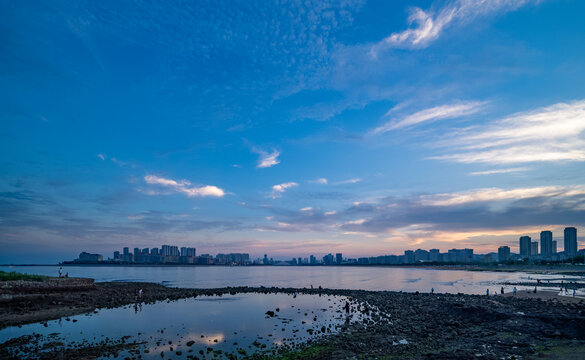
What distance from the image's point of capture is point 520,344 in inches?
834

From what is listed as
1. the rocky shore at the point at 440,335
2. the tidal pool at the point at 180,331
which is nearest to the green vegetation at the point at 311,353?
the rocky shore at the point at 440,335

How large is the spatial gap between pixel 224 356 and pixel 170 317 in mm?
18408

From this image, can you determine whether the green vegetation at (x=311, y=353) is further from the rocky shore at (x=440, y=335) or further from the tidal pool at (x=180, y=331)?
the tidal pool at (x=180, y=331)

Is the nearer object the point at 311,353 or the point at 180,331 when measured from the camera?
the point at 311,353

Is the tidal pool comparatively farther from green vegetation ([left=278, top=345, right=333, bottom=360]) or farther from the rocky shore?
green vegetation ([left=278, top=345, right=333, bottom=360])

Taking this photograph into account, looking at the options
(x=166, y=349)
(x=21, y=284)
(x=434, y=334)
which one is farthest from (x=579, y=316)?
(x=21, y=284)

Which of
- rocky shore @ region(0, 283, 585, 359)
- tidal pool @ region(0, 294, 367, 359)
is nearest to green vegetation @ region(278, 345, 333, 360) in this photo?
rocky shore @ region(0, 283, 585, 359)

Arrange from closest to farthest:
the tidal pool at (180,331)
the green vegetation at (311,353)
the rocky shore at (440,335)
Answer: the rocky shore at (440,335) → the green vegetation at (311,353) → the tidal pool at (180,331)

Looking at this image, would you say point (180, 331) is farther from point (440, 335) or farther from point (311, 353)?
point (440, 335)

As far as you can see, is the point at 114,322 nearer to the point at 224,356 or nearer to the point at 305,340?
the point at 224,356

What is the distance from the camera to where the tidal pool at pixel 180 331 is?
75.6 feet

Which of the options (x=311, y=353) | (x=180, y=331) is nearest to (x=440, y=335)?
(x=311, y=353)

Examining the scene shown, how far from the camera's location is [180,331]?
2944 cm

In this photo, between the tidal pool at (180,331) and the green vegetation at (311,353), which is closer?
the green vegetation at (311,353)
